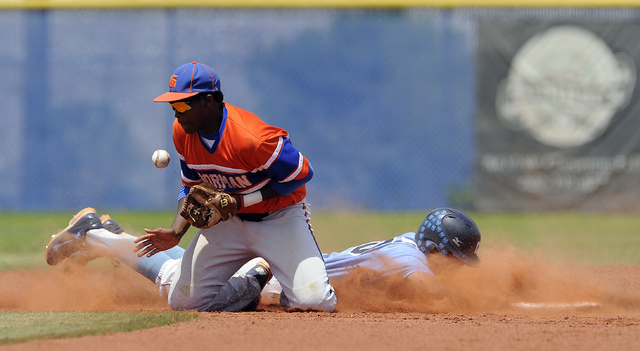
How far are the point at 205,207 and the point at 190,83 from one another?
0.69 meters

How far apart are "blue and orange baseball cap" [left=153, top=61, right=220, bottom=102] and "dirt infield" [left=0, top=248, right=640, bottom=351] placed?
3.96ft

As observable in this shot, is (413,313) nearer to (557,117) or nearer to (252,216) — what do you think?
(252,216)

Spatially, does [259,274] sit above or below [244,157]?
below

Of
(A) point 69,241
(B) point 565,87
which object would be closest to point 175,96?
(A) point 69,241

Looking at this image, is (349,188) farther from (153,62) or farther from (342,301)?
(342,301)

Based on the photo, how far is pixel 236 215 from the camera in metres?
4.47

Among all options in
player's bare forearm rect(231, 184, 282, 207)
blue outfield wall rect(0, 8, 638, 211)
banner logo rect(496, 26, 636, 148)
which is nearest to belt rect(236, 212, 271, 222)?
player's bare forearm rect(231, 184, 282, 207)

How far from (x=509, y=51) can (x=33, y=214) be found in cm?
774

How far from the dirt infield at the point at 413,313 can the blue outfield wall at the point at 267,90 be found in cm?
576

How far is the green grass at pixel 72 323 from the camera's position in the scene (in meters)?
3.35

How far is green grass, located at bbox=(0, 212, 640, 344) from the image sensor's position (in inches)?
143

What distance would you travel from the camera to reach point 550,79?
11406 millimetres

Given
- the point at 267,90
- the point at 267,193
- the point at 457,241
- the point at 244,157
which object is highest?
the point at 267,90

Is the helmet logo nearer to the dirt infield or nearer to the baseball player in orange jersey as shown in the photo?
the dirt infield
